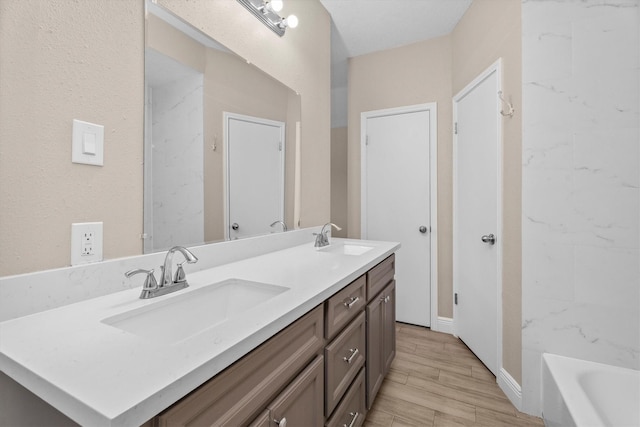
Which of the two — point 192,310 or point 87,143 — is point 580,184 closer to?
point 192,310

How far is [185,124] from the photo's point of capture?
1.21 metres

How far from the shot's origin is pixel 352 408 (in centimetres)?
130

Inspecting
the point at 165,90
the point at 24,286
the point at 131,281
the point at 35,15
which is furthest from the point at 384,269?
the point at 35,15

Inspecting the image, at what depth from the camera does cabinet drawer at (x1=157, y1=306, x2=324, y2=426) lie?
0.53 meters

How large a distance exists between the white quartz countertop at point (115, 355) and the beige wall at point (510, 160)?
1.45 metres

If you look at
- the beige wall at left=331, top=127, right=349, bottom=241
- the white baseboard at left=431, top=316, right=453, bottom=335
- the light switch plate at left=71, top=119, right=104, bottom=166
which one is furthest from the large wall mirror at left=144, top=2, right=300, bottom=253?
the beige wall at left=331, top=127, right=349, bottom=241

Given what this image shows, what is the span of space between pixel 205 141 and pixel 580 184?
6.25 feet

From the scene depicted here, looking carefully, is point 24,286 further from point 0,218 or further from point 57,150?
point 57,150

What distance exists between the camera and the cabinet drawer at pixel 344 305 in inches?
40.7

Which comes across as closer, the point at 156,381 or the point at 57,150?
the point at 156,381

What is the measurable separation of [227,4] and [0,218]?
129cm

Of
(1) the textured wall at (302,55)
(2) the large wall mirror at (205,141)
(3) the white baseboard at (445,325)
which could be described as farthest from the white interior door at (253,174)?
(3) the white baseboard at (445,325)

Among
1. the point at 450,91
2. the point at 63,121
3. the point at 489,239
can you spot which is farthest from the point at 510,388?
the point at 63,121

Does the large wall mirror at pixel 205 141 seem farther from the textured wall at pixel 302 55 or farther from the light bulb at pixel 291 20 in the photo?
the light bulb at pixel 291 20
